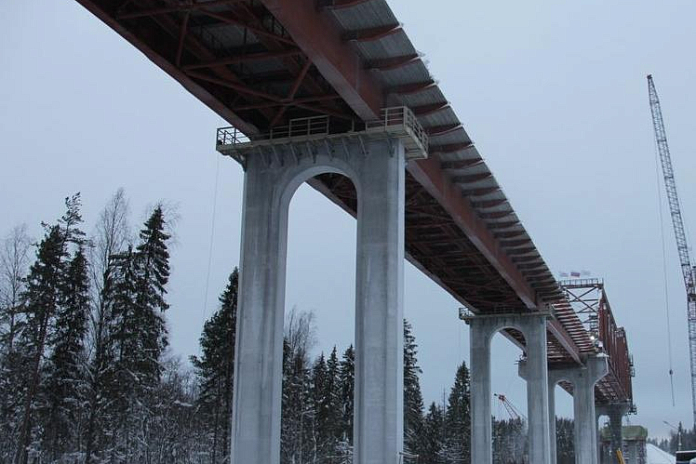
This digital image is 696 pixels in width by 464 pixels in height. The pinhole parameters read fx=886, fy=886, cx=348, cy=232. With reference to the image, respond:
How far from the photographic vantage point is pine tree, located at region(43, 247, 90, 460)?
48.4 m

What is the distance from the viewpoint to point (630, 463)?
16512 cm

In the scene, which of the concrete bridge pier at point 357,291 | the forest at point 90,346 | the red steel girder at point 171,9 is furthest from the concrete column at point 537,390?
the red steel girder at point 171,9

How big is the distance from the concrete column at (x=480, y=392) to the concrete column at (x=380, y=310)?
38.9 meters

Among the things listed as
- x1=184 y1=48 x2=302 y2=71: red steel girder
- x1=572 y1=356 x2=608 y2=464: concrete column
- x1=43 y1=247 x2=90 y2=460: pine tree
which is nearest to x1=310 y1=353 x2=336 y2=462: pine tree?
x1=572 y1=356 x2=608 y2=464: concrete column

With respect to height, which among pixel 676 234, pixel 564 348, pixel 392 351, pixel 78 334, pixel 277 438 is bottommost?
pixel 277 438

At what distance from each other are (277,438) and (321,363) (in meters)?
65.8

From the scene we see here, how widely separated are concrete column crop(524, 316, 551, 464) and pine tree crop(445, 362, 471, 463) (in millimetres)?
45059

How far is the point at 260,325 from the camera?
32.4 m

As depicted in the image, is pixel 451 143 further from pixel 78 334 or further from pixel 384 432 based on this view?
pixel 78 334

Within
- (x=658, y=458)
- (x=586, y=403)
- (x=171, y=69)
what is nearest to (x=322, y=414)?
(x=586, y=403)

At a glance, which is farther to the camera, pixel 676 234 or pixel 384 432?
pixel 676 234

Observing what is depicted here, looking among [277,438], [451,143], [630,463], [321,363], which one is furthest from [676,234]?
[277,438]

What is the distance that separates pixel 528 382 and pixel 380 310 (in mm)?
42555

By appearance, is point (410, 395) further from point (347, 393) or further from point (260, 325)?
point (260, 325)
